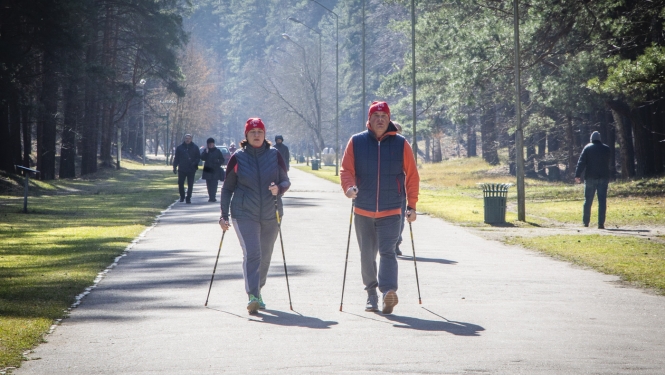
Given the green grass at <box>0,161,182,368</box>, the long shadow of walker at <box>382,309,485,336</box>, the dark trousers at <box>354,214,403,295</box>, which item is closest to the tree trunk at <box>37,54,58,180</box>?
the green grass at <box>0,161,182,368</box>

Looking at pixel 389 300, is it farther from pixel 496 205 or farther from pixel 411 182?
pixel 496 205

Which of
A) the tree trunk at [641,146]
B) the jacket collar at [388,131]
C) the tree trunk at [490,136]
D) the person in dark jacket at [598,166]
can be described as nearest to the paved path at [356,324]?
the jacket collar at [388,131]

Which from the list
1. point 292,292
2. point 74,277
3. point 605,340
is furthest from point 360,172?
point 74,277

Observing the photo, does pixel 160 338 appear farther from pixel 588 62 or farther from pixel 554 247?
pixel 588 62

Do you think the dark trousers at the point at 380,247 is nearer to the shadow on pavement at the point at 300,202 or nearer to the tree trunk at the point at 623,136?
the shadow on pavement at the point at 300,202

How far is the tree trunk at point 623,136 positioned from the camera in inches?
1396

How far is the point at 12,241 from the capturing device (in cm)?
1798

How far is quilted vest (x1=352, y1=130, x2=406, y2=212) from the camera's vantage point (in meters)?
9.39

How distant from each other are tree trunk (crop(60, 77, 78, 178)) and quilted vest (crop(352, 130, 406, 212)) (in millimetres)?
37283

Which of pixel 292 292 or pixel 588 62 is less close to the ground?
pixel 588 62

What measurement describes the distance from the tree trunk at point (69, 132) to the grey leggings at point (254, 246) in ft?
120

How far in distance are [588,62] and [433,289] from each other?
79.2 ft

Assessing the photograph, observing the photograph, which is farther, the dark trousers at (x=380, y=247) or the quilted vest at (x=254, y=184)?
the quilted vest at (x=254, y=184)

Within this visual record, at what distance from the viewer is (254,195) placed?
9664 mm
